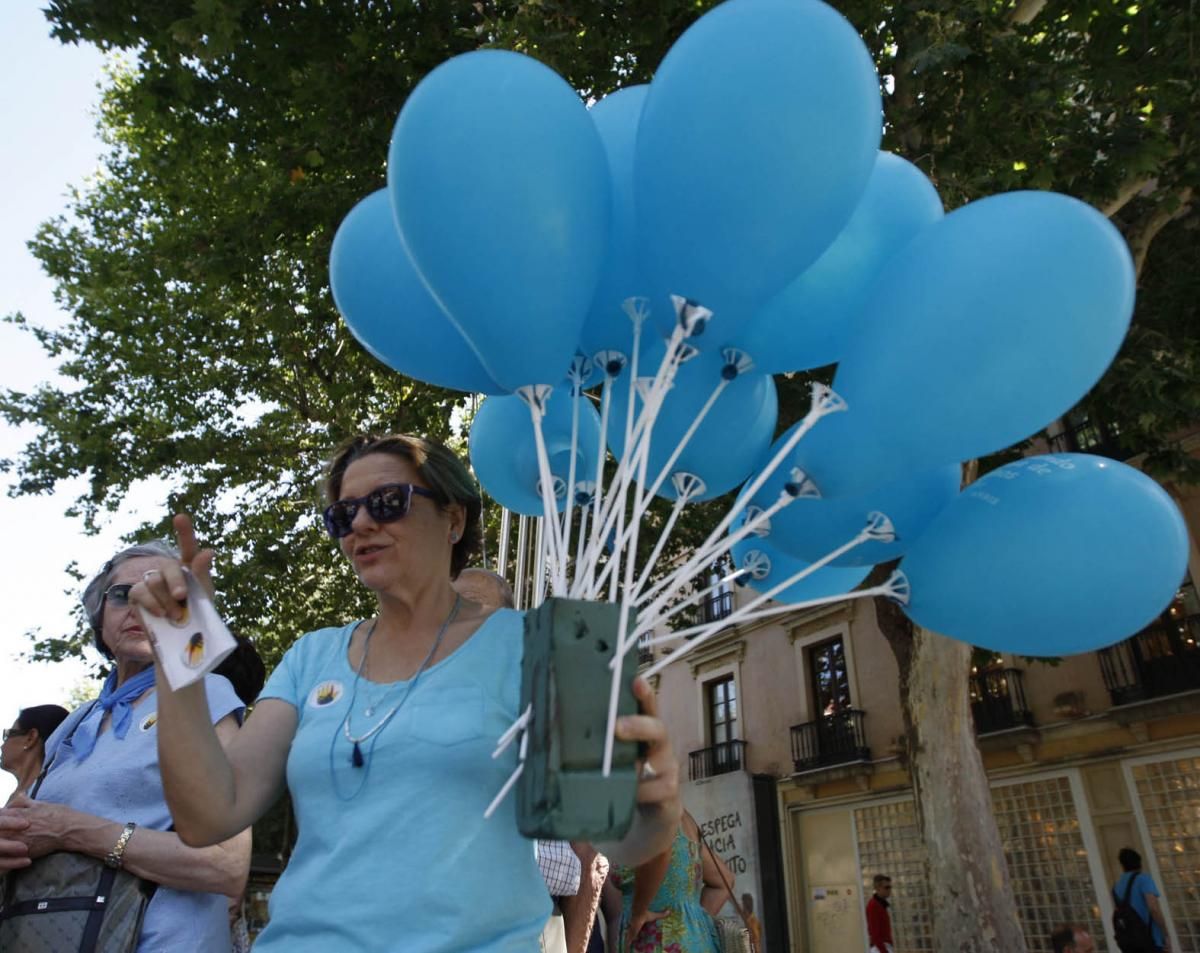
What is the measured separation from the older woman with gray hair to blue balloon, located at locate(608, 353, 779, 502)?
112 cm

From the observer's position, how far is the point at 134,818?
2092mm

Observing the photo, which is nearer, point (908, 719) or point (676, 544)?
point (908, 719)

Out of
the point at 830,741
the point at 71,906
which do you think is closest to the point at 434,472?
the point at 71,906

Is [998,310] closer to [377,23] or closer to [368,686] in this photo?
[368,686]

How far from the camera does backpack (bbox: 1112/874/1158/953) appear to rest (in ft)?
26.6

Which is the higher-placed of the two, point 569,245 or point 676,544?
point 676,544

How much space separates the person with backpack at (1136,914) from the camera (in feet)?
26.6

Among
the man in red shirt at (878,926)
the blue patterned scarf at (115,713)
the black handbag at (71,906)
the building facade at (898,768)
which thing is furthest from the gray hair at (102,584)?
the man in red shirt at (878,926)

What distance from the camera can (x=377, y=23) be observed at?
6.79 metres

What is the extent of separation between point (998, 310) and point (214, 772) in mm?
1599

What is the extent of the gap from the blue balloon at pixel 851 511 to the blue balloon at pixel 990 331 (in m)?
0.17

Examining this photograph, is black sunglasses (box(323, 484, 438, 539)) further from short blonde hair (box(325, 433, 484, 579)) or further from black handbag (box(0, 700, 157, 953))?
black handbag (box(0, 700, 157, 953))

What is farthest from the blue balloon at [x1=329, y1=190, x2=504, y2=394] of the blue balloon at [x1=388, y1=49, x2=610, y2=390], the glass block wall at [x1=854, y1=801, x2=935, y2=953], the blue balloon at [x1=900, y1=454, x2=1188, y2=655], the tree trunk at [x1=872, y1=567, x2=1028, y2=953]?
the glass block wall at [x1=854, y1=801, x2=935, y2=953]

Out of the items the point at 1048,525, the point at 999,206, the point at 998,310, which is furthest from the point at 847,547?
the point at 999,206
